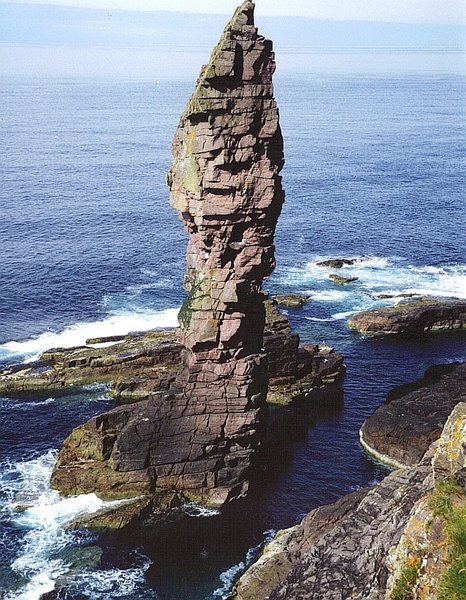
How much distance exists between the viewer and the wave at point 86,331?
8694 centimetres

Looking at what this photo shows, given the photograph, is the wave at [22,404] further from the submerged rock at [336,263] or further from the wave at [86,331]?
the submerged rock at [336,263]

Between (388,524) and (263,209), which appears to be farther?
(263,209)

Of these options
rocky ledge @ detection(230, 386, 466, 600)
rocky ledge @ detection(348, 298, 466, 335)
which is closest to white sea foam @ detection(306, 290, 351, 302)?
rocky ledge @ detection(348, 298, 466, 335)

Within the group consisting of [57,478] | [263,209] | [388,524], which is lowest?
[57,478]

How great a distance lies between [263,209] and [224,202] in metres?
2.95

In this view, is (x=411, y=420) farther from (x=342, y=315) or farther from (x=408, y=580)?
(x=408, y=580)

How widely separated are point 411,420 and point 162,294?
46727 millimetres

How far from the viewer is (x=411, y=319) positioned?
302 ft

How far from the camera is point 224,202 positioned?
190 ft

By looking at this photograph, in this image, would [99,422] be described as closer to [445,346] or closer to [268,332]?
[268,332]

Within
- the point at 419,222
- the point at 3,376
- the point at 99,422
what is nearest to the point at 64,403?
the point at 3,376

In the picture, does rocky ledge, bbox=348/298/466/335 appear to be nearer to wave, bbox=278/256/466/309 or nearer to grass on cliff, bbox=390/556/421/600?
wave, bbox=278/256/466/309

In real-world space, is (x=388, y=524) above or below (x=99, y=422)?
above

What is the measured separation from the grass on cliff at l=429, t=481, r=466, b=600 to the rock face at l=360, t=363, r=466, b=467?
39.5 m
